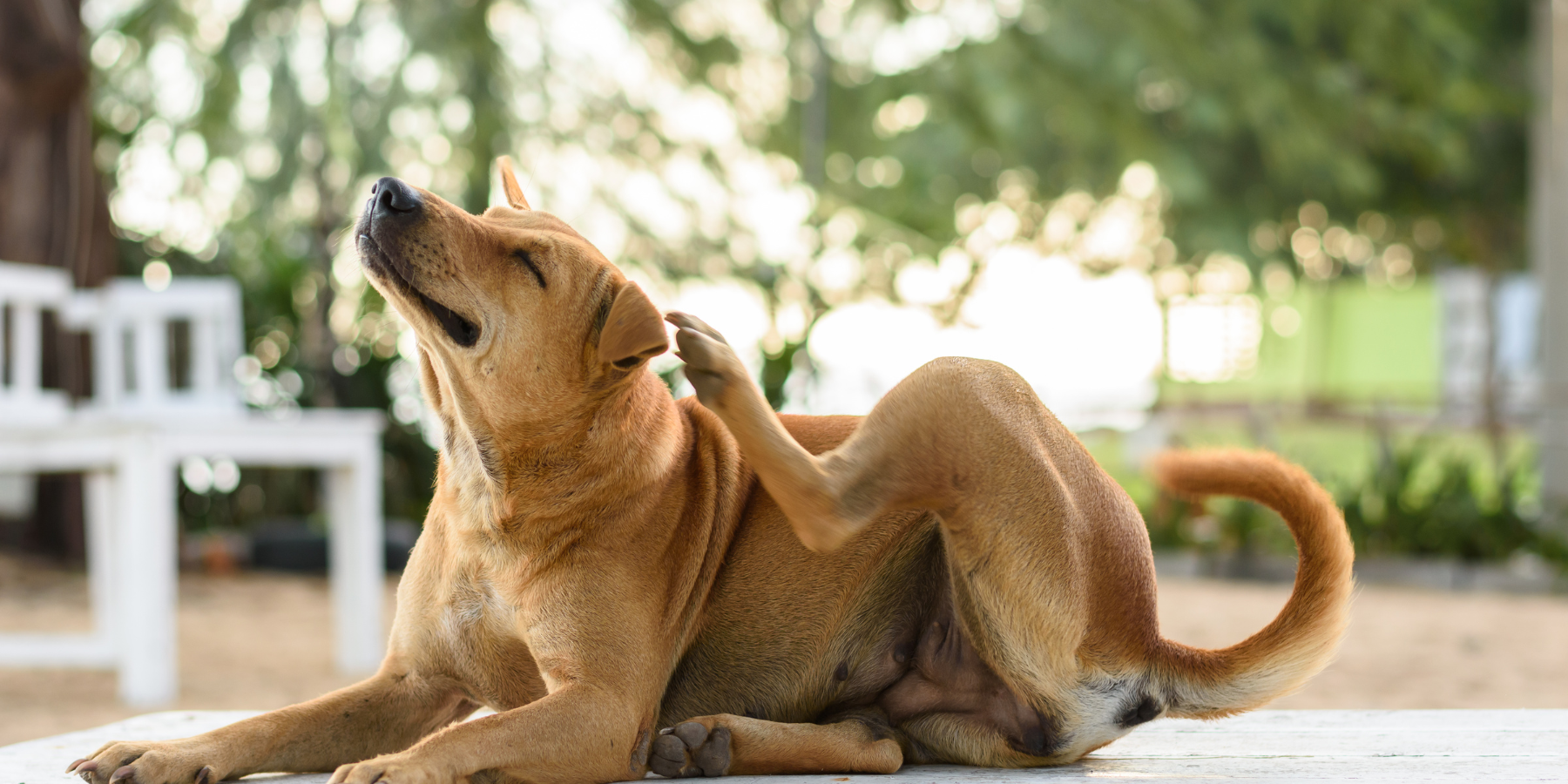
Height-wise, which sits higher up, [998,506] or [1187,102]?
[1187,102]

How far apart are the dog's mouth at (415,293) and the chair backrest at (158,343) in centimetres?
371

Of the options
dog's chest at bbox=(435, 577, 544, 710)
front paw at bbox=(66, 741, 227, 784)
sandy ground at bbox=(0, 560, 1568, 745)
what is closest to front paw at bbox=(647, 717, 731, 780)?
dog's chest at bbox=(435, 577, 544, 710)

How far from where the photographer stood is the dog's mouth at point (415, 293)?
7.02 ft

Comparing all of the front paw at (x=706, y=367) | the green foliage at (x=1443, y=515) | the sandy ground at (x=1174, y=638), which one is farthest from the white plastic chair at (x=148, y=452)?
the green foliage at (x=1443, y=515)

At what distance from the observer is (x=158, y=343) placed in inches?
228

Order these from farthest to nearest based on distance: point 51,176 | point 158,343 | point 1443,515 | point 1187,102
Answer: point 1187,102 → point 1443,515 → point 51,176 → point 158,343

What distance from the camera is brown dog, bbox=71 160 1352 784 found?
82.0 inches

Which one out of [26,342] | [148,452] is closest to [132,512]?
[148,452]

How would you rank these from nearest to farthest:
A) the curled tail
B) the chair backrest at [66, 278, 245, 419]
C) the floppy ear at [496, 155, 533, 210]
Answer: the curled tail < the floppy ear at [496, 155, 533, 210] < the chair backrest at [66, 278, 245, 419]

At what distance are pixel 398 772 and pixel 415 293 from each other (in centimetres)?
75

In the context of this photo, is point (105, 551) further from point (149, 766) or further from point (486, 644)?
point (486, 644)

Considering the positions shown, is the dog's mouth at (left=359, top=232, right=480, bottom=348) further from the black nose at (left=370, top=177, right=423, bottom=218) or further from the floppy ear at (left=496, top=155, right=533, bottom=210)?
the floppy ear at (left=496, top=155, right=533, bottom=210)

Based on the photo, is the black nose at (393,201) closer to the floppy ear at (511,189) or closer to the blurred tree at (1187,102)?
the floppy ear at (511,189)

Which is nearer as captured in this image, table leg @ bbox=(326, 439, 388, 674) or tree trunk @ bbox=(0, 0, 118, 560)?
table leg @ bbox=(326, 439, 388, 674)
